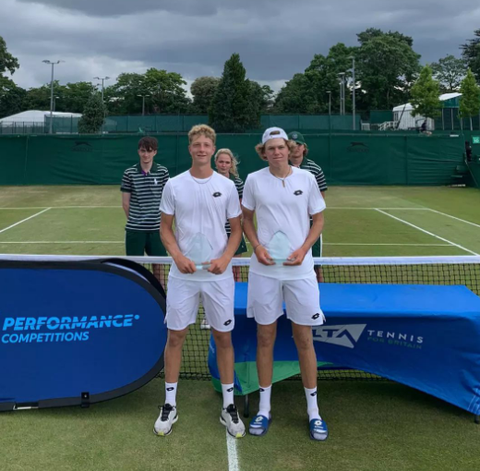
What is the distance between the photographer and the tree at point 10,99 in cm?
8481

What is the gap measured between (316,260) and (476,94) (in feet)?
143

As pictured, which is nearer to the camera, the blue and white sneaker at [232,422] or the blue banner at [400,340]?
the blue and white sneaker at [232,422]

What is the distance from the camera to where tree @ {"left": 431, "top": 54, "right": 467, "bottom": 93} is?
86.6 m

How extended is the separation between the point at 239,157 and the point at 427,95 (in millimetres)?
29059

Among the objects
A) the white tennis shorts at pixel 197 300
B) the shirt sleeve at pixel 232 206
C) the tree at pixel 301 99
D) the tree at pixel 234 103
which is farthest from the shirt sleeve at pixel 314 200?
the tree at pixel 301 99

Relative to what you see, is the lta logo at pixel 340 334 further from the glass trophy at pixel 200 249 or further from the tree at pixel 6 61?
the tree at pixel 6 61

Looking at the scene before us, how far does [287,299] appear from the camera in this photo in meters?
3.36

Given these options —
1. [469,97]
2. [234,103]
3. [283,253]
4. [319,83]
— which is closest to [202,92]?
[319,83]

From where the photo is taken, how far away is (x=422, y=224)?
12.8 meters

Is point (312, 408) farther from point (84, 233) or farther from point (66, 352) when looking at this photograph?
point (84, 233)

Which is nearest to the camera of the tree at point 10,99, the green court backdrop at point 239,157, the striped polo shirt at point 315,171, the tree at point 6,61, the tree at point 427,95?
the striped polo shirt at point 315,171

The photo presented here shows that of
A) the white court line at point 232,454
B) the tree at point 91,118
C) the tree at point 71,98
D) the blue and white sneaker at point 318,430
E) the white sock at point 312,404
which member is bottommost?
the white court line at point 232,454

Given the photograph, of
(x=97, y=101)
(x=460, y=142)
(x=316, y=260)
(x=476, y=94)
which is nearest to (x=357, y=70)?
(x=476, y=94)

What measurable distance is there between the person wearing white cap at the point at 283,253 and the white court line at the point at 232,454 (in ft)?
0.49
